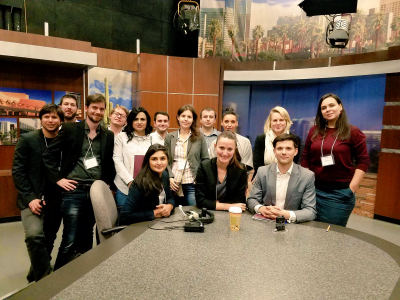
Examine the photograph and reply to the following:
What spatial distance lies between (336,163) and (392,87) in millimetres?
3243

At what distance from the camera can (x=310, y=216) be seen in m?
1.79

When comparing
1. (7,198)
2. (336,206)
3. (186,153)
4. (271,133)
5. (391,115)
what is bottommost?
(7,198)

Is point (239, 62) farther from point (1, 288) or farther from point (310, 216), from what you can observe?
point (1, 288)

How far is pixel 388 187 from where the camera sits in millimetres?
4496

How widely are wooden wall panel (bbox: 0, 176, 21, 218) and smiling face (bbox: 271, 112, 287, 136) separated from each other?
3815 mm

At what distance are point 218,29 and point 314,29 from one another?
1938 mm

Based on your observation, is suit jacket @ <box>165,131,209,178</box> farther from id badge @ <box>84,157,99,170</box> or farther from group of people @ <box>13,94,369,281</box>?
id badge @ <box>84,157,99,170</box>

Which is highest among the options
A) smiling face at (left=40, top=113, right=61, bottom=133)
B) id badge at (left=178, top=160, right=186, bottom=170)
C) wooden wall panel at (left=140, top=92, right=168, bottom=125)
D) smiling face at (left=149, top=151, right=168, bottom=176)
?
wooden wall panel at (left=140, top=92, right=168, bottom=125)

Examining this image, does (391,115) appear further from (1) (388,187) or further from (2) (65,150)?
(2) (65,150)

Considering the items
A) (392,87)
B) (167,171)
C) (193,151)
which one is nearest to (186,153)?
(193,151)

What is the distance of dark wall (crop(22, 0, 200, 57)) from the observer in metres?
4.84

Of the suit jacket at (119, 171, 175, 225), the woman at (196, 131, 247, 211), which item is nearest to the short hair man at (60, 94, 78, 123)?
the suit jacket at (119, 171, 175, 225)

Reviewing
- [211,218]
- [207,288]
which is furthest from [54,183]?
[207,288]

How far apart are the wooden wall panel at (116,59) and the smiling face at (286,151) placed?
166 inches
